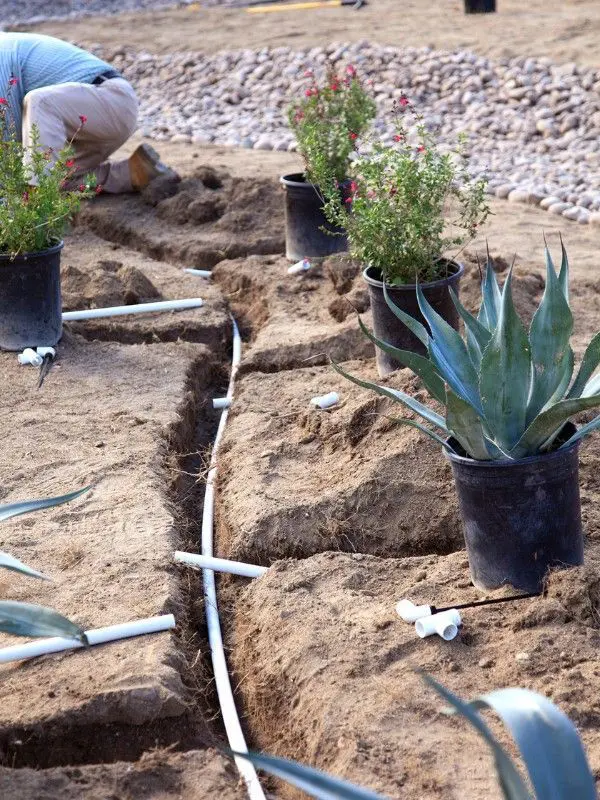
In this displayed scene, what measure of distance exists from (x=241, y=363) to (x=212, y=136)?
538 centimetres

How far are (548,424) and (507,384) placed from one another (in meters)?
0.17

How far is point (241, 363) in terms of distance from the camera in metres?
5.35

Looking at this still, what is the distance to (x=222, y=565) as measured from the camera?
12.1 ft

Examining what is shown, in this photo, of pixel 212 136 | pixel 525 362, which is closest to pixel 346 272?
pixel 525 362

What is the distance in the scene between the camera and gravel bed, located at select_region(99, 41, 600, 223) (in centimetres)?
812

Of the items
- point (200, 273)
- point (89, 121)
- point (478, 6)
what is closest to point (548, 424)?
point (200, 273)

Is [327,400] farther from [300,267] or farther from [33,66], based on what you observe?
[33,66]

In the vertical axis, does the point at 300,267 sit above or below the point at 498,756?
below

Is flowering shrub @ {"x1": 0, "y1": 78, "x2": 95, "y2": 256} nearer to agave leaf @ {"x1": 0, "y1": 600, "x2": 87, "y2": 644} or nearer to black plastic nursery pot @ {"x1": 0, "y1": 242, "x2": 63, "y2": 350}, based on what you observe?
black plastic nursery pot @ {"x1": 0, "y1": 242, "x2": 63, "y2": 350}

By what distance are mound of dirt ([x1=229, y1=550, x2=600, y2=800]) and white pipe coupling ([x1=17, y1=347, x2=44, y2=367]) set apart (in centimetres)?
227

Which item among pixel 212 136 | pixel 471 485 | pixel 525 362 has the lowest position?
pixel 212 136

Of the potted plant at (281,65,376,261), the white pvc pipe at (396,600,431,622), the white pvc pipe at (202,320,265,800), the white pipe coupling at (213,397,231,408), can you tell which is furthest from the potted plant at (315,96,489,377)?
the white pvc pipe at (396,600,431,622)

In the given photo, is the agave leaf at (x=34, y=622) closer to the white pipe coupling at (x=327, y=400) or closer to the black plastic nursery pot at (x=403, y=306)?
the white pipe coupling at (x=327, y=400)

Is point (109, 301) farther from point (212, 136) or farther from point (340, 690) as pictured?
point (212, 136)
